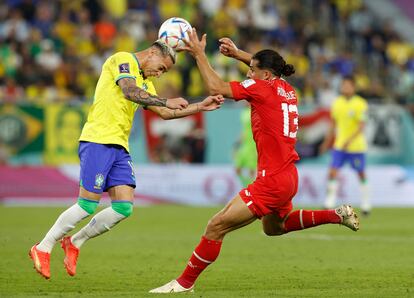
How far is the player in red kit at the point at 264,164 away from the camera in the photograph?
1007 centimetres

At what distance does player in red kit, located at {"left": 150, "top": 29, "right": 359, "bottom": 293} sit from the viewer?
1007 centimetres

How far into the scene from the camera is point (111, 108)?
10773 mm

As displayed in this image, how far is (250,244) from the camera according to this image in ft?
52.1

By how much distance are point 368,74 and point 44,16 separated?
10609 millimetres

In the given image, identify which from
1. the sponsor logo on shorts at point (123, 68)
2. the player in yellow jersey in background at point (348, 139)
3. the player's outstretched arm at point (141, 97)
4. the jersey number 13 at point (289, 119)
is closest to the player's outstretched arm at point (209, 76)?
the player's outstretched arm at point (141, 97)

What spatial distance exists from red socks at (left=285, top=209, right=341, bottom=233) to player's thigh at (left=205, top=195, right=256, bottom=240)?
0.71 metres

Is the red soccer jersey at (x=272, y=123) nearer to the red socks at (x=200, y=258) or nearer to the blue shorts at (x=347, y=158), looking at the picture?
the red socks at (x=200, y=258)

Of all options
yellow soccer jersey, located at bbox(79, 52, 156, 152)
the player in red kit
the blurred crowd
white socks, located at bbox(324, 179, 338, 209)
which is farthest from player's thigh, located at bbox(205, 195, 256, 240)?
the blurred crowd

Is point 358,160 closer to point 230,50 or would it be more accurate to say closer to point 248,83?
point 230,50

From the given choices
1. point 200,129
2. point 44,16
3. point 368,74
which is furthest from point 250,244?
point 368,74

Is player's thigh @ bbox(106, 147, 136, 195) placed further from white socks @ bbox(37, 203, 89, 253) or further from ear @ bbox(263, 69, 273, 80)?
ear @ bbox(263, 69, 273, 80)

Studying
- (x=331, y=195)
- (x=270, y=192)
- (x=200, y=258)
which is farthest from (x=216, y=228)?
(x=331, y=195)

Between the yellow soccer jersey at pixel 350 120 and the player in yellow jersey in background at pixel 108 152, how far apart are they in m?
11.2

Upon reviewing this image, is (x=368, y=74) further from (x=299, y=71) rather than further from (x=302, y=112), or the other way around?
(x=302, y=112)
